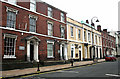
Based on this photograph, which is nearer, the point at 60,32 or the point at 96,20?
the point at 60,32

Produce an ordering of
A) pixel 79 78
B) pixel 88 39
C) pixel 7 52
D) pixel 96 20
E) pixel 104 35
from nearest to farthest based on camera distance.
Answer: pixel 79 78 < pixel 7 52 < pixel 96 20 < pixel 88 39 < pixel 104 35

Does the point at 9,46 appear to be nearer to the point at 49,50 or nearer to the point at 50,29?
the point at 49,50

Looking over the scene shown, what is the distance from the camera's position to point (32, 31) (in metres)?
18.9

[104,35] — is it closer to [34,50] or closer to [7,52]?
[34,50]

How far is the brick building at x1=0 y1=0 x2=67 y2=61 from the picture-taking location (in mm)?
15562

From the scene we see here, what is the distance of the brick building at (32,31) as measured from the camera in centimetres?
1556

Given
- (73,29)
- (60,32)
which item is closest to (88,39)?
(73,29)

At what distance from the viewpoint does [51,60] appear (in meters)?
21.6

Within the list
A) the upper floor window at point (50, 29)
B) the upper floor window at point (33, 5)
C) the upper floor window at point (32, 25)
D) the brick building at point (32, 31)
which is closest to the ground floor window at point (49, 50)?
the brick building at point (32, 31)

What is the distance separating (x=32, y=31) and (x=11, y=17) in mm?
3668

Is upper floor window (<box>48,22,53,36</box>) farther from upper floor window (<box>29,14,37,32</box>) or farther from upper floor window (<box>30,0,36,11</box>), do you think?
upper floor window (<box>30,0,36,11</box>)

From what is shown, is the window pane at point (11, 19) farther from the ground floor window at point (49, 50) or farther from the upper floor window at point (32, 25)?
the ground floor window at point (49, 50)

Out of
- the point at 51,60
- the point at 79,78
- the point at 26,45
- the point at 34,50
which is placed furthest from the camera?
the point at 51,60

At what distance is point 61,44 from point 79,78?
14.7m
